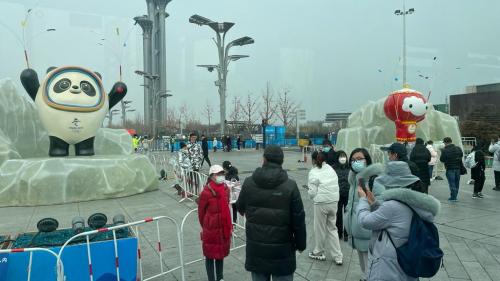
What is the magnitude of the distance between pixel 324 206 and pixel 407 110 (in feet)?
34.1

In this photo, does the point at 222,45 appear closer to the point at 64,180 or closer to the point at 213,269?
the point at 64,180

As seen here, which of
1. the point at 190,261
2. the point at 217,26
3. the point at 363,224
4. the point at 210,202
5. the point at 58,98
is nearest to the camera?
the point at 363,224

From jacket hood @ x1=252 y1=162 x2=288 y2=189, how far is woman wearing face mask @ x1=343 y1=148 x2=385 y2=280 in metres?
0.81

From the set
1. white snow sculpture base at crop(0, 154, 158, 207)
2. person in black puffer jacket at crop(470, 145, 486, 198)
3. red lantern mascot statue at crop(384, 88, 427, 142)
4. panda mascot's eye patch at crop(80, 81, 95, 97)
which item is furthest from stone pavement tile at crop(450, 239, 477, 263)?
panda mascot's eye patch at crop(80, 81, 95, 97)

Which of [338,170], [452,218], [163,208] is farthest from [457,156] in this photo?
[163,208]

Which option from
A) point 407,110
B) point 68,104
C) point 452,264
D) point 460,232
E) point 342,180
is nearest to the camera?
point 452,264

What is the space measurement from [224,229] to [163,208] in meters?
5.28

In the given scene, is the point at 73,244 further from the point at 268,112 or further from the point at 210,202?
the point at 268,112

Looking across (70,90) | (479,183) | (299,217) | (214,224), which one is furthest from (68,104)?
(479,183)

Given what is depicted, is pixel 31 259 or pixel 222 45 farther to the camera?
pixel 222 45

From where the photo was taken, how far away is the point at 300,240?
3586 mm

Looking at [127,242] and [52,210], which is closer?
[127,242]

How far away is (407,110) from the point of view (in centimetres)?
1474

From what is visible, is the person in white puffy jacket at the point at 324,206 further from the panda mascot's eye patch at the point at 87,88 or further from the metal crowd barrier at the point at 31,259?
the panda mascot's eye patch at the point at 87,88
